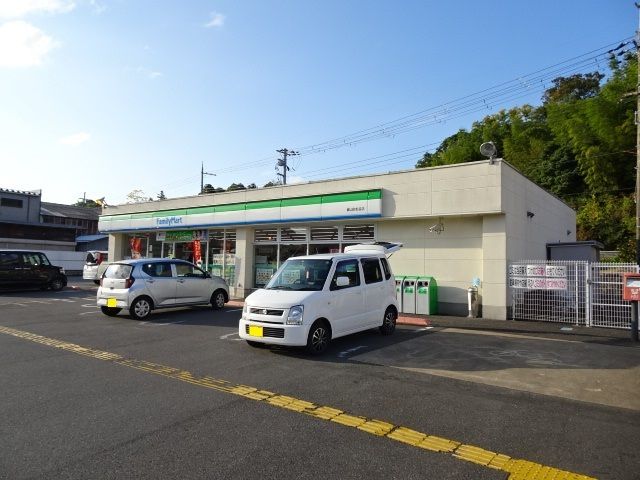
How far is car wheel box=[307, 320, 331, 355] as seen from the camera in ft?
26.7

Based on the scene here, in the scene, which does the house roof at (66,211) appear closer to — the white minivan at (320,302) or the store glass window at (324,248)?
the store glass window at (324,248)

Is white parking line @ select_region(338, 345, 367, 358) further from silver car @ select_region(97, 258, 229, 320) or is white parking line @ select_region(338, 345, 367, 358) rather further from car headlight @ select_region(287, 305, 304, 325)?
silver car @ select_region(97, 258, 229, 320)

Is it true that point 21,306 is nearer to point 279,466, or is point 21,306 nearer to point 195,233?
point 195,233

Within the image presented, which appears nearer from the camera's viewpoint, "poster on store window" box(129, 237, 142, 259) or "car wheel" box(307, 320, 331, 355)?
"car wheel" box(307, 320, 331, 355)

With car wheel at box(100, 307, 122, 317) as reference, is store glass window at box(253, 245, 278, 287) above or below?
above

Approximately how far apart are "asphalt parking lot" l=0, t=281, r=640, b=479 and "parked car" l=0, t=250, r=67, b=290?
43.1 ft

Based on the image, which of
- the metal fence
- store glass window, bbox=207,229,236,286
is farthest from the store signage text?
store glass window, bbox=207,229,236,286

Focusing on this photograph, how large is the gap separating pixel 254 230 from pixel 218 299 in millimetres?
5286

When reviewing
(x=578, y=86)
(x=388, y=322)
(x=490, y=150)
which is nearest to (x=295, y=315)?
(x=388, y=322)

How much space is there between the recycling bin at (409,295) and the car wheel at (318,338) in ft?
20.4

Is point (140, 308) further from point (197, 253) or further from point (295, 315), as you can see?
point (197, 253)

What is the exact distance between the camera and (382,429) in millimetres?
4734

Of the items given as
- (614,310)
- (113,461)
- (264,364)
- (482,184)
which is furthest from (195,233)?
(113,461)

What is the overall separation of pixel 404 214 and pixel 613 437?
1071 cm
